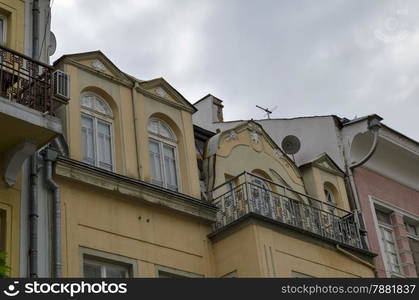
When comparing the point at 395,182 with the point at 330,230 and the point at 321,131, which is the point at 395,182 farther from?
the point at 330,230

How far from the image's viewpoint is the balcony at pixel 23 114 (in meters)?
16.2

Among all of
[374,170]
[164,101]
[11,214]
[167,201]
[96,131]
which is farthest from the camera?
[374,170]

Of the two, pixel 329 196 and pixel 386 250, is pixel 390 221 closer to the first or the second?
pixel 386 250

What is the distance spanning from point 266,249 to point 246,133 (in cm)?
449

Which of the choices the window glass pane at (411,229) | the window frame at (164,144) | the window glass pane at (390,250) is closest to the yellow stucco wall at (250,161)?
the window frame at (164,144)

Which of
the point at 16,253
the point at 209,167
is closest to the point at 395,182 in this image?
the point at 209,167

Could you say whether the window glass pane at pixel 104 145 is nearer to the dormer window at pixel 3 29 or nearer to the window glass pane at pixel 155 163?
the window glass pane at pixel 155 163

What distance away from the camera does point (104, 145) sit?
770 inches

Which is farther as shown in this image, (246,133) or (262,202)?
(246,133)

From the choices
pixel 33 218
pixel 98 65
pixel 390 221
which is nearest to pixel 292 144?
pixel 390 221

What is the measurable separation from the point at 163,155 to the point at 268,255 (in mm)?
3356

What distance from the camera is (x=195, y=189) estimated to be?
2058 cm

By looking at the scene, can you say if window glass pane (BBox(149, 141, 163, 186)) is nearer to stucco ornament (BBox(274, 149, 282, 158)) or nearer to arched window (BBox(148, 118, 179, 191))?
arched window (BBox(148, 118, 179, 191))

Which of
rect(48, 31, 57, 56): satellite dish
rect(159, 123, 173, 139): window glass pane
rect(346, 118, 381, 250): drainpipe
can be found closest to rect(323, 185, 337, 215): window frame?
rect(346, 118, 381, 250): drainpipe
